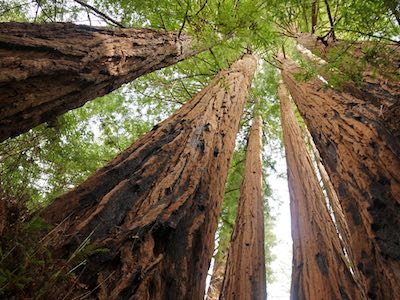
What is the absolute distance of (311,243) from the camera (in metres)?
4.85

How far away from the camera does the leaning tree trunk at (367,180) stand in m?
2.38

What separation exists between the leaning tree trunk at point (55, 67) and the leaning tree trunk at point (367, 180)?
2.38 meters

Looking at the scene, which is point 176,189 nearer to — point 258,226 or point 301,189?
point 258,226

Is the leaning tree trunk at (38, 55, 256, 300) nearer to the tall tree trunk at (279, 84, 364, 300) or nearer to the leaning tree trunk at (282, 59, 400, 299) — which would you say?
the leaning tree trunk at (282, 59, 400, 299)

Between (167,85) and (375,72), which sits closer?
(375,72)

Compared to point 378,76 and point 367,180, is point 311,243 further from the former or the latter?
point 378,76

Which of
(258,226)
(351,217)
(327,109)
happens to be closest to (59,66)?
(351,217)

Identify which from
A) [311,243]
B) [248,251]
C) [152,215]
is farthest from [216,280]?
[152,215]

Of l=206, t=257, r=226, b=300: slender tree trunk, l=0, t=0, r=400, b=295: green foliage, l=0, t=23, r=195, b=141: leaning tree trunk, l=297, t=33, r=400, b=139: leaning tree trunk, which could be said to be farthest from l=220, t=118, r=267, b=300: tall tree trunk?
l=0, t=23, r=195, b=141: leaning tree trunk

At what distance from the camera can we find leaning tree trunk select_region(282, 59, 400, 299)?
7.79 ft

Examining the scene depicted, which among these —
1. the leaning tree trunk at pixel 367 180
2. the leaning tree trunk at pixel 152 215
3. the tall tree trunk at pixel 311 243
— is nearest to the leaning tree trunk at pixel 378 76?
the leaning tree trunk at pixel 367 180

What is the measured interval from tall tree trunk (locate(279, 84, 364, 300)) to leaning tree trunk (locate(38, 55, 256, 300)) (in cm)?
185

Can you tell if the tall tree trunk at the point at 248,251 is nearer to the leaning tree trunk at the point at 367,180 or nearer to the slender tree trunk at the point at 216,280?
the leaning tree trunk at the point at 367,180

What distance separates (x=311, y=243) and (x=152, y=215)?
10.8 ft
